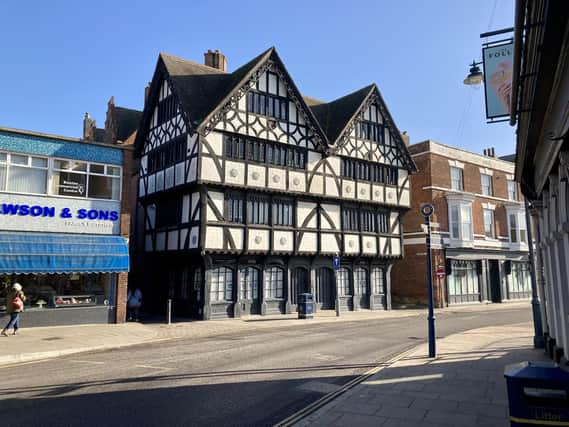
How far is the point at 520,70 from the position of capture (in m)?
6.49

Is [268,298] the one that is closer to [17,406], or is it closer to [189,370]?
[189,370]

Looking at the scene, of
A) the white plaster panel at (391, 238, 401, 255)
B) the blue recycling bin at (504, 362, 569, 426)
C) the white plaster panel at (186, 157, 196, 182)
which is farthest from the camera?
the white plaster panel at (391, 238, 401, 255)

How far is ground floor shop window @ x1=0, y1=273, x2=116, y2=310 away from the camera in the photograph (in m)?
18.2

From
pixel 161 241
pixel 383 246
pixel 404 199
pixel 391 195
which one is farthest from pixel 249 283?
pixel 404 199

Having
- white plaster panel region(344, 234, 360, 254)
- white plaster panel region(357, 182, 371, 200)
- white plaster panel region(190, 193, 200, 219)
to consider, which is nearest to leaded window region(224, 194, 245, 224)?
white plaster panel region(190, 193, 200, 219)

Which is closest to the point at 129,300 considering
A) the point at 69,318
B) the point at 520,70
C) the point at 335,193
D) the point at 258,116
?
the point at 69,318

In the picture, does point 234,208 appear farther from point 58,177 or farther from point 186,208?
point 58,177

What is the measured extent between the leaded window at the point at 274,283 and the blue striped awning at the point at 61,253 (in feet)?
26.4

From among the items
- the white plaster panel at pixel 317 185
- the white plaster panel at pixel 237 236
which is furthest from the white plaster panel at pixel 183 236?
the white plaster panel at pixel 317 185

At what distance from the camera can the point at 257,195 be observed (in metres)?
24.3

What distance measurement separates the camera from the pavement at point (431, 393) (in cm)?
646

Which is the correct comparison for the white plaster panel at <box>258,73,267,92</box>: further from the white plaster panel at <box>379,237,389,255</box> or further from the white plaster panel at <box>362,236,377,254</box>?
the white plaster panel at <box>379,237,389,255</box>

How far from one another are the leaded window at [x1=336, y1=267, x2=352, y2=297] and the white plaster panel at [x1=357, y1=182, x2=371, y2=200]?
4682 mm

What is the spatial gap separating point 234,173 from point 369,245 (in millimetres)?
10807
